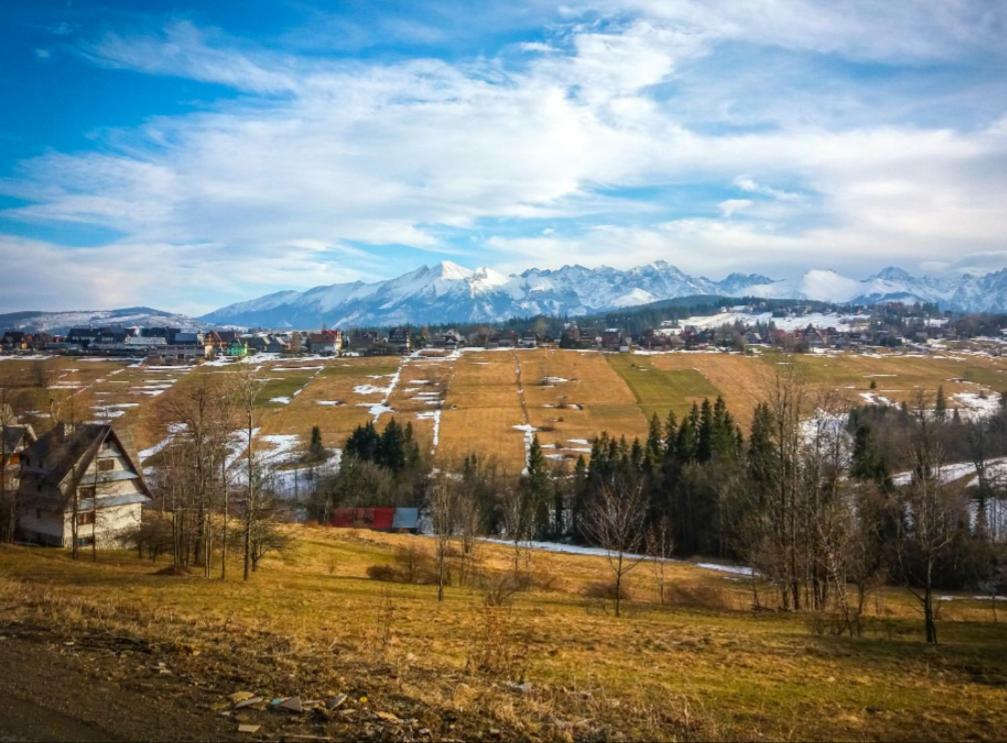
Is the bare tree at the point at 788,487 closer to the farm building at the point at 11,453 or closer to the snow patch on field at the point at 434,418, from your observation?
the farm building at the point at 11,453

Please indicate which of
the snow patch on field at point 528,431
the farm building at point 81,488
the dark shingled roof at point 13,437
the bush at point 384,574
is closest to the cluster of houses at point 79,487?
the farm building at point 81,488

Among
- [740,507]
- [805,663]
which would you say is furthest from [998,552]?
[805,663]

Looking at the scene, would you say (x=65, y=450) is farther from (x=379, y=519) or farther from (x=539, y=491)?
(x=539, y=491)

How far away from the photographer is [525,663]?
1498 centimetres

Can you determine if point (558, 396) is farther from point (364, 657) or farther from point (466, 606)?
point (364, 657)

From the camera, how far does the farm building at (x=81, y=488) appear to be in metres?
46.2

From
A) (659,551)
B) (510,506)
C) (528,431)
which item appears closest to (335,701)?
(510,506)

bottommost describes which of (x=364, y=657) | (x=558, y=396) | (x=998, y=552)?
(x=998, y=552)

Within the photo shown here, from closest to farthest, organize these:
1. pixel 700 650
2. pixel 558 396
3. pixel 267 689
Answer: pixel 267 689, pixel 700 650, pixel 558 396

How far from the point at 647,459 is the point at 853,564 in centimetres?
5555

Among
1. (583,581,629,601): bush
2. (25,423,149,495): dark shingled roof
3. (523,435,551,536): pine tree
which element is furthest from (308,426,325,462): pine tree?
(583,581,629,601): bush

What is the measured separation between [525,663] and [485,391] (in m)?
140

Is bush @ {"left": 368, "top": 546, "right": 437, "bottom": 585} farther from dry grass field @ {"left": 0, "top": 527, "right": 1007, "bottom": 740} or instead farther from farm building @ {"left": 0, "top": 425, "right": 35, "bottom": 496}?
farm building @ {"left": 0, "top": 425, "right": 35, "bottom": 496}

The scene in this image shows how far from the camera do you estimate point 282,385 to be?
16050cm
